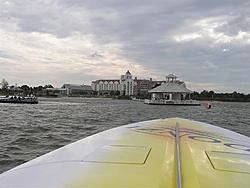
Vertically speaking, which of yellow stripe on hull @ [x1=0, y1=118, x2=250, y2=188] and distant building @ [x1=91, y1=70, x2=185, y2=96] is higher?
distant building @ [x1=91, y1=70, x2=185, y2=96]

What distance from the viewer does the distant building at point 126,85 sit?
357ft

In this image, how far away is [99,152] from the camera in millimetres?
2512

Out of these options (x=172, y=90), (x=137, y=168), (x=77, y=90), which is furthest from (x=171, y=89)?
(x=77, y=90)

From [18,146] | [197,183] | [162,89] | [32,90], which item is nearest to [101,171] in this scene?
[197,183]

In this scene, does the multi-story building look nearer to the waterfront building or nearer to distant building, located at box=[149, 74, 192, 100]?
distant building, located at box=[149, 74, 192, 100]

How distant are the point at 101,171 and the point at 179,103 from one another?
3797 centimetres

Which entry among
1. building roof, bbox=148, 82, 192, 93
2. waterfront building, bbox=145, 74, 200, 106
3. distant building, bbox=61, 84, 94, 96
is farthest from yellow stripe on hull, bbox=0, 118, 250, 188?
distant building, bbox=61, 84, 94, 96

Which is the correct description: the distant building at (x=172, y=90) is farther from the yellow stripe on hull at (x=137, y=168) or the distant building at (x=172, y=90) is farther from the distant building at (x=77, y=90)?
the distant building at (x=77, y=90)

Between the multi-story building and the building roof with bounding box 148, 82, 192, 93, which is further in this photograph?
the multi-story building

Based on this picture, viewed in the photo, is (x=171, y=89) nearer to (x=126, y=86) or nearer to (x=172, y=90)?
(x=172, y=90)

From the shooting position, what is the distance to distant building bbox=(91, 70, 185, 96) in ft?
357

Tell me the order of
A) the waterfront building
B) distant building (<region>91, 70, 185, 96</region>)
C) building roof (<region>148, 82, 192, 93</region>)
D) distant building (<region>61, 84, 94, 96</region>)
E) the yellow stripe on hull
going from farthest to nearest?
1. distant building (<region>61, 84, 94, 96</region>)
2. distant building (<region>91, 70, 185, 96</region>)
3. building roof (<region>148, 82, 192, 93</region>)
4. the waterfront building
5. the yellow stripe on hull

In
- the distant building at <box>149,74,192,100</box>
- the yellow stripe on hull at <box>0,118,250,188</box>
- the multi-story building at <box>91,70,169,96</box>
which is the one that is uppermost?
the multi-story building at <box>91,70,169,96</box>

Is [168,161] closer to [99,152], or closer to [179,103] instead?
[99,152]
